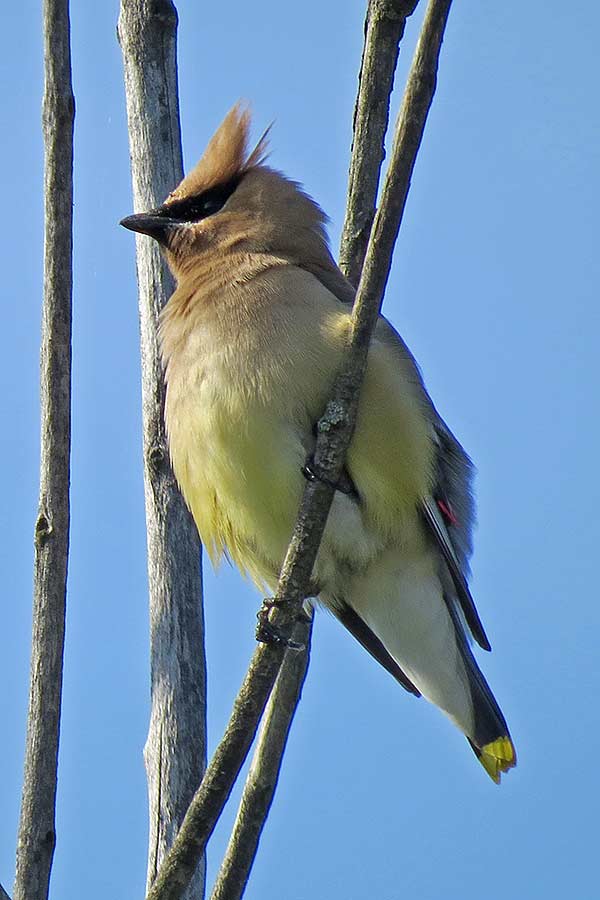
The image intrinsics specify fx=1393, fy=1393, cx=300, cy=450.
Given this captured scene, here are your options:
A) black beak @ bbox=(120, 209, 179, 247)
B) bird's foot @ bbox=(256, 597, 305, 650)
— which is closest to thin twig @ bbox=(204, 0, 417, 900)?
bird's foot @ bbox=(256, 597, 305, 650)

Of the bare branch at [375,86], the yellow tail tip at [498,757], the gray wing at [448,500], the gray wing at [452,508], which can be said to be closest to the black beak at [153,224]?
the gray wing at [448,500]

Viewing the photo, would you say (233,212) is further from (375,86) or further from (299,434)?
(375,86)

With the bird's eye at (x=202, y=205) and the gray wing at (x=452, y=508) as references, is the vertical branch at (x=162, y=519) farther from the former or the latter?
the gray wing at (x=452, y=508)

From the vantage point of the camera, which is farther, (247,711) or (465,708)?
(465,708)

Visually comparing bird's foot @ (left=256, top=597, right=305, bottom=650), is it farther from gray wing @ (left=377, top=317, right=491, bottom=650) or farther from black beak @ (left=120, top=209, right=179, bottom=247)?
black beak @ (left=120, top=209, right=179, bottom=247)

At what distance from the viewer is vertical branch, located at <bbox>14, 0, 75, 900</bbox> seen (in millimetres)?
2928

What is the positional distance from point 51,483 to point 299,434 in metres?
0.71

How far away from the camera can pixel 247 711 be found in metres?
2.96

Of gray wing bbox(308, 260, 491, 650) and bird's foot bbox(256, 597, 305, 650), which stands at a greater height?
gray wing bbox(308, 260, 491, 650)

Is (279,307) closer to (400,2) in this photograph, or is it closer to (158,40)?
(158,40)

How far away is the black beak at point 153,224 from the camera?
4.05 metres

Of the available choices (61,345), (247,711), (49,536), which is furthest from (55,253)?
(247,711)

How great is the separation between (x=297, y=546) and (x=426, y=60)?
1051 mm

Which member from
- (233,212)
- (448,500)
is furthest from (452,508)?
(233,212)
